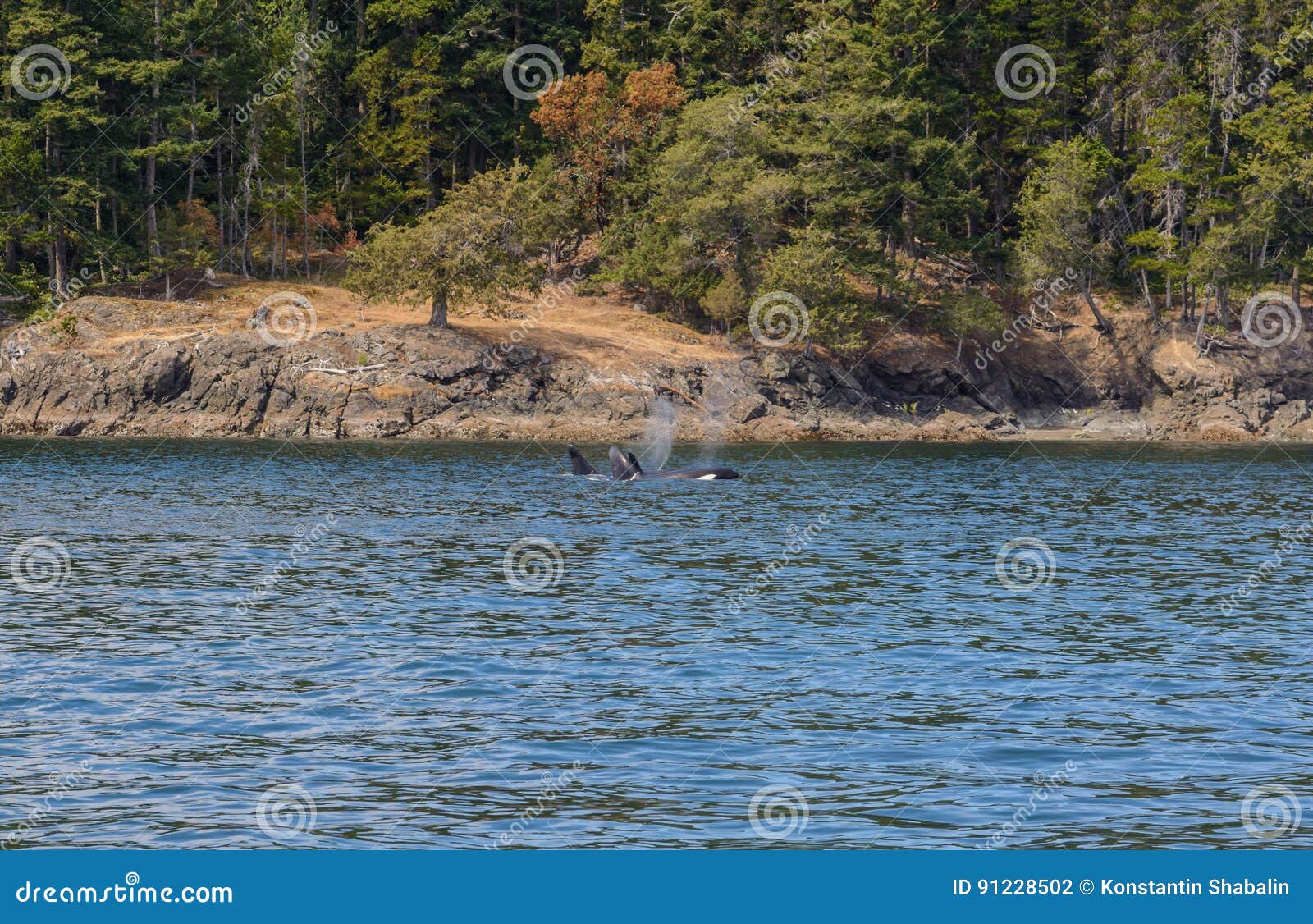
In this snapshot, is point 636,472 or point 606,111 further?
point 606,111

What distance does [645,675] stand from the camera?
75.6ft

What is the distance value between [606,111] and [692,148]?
10.3 m

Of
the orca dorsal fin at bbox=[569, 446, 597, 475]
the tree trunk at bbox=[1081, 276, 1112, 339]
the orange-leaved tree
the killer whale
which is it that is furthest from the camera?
the orange-leaved tree

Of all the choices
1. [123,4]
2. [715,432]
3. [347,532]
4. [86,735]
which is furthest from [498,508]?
[123,4]

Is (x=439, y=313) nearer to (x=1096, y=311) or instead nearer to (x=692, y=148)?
(x=692, y=148)

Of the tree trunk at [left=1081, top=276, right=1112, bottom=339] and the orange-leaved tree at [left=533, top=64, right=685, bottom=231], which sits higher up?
the orange-leaved tree at [left=533, top=64, right=685, bottom=231]

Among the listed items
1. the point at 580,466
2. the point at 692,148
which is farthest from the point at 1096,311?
the point at 580,466

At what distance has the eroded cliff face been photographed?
81.2 metres

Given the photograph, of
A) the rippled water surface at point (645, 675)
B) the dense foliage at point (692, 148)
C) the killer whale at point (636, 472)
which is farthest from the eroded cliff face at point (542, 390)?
the rippled water surface at point (645, 675)

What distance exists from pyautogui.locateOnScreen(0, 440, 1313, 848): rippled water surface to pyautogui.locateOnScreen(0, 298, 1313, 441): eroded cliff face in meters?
32.9

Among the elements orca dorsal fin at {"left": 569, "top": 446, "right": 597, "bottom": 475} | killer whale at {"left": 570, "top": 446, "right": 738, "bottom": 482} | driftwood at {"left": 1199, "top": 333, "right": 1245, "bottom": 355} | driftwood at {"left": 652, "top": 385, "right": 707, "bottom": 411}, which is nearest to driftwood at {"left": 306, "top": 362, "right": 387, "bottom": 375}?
driftwood at {"left": 652, "top": 385, "right": 707, "bottom": 411}

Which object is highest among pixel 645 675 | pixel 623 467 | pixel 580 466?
pixel 645 675

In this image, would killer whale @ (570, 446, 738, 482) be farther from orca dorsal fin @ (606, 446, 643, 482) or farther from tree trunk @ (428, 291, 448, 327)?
tree trunk @ (428, 291, 448, 327)

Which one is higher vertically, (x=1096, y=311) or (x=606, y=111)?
(x=606, y=111)
